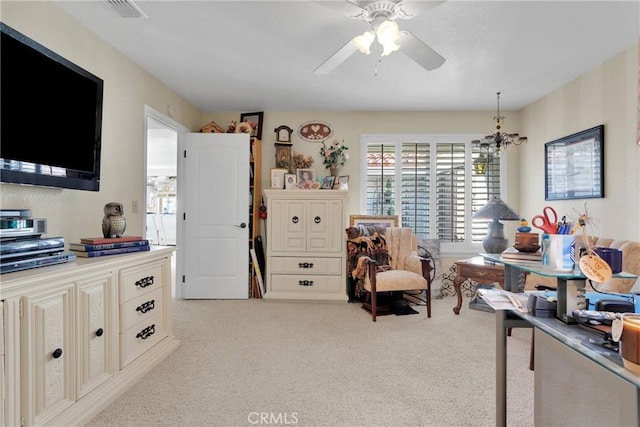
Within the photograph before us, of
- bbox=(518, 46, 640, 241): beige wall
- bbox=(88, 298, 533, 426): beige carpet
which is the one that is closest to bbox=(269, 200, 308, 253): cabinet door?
bbox=(88, 298, 533, 426): beige carpet

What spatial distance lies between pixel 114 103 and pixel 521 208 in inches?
187

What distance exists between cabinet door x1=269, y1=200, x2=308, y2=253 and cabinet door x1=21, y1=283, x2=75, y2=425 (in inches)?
96.2

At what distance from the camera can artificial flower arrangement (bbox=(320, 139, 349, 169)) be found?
435cm

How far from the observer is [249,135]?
413cm

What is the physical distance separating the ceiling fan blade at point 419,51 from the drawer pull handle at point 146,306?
2368mm

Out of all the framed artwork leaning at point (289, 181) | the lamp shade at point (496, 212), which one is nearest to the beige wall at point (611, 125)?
the lamp shade at point (496, 212)

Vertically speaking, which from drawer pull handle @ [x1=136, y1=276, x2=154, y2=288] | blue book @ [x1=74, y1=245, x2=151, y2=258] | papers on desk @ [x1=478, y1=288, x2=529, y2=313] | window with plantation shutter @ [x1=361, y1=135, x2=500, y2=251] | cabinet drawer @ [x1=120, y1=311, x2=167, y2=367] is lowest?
cabinet drawer @ [x1=120, y1=311, x2=167, y2=367]

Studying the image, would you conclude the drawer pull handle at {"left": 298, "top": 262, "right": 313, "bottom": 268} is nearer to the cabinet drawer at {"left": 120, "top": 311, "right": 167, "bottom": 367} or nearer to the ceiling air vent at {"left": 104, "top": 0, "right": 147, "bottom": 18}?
the cabinet drawer at {"left": 120, "top": 311, "right": 167, "bottom": 367}

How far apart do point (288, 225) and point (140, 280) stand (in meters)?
1.99

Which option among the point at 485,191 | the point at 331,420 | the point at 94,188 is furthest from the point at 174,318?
the point at 485,191

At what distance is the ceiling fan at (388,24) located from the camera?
68.1 inches

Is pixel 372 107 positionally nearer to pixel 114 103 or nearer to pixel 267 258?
pixel 267 258

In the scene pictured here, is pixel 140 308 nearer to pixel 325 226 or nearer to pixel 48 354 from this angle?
pixel 48 354

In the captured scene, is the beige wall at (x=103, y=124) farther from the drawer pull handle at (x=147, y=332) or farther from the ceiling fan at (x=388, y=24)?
the ceiling fan at (x=388, y=24)
